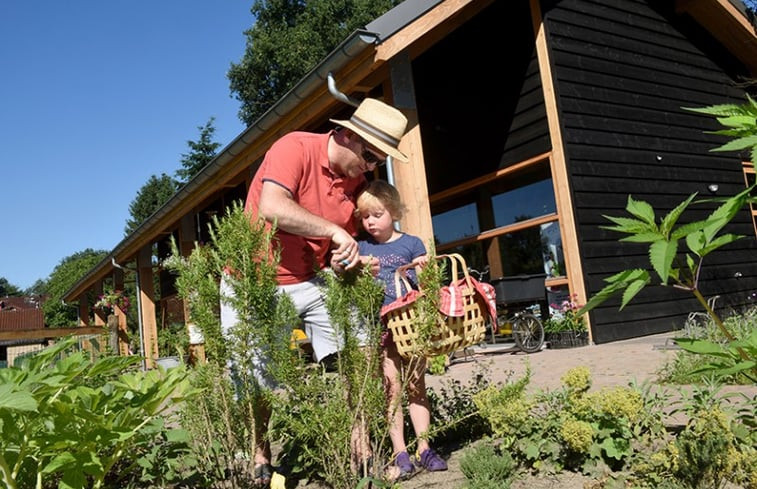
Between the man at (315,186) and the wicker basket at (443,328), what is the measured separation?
1.06 feet

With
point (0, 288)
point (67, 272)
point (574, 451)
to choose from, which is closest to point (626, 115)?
point (574, 451)

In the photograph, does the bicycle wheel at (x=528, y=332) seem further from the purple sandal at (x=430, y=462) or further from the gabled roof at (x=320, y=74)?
the purple sandal at (x=430, y=462)

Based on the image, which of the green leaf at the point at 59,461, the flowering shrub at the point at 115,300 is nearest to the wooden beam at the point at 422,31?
the green leaf at the point at 59,461

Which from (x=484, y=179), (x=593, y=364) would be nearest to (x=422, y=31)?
(x=484, y=179)

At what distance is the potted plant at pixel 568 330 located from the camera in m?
7.01

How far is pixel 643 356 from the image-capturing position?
5.12 meters

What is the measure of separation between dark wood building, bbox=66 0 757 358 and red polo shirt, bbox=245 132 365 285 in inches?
124

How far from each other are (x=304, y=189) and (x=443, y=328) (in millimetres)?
887

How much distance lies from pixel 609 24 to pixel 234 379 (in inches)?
319

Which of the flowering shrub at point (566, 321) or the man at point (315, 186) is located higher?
the man at point (315, 186)

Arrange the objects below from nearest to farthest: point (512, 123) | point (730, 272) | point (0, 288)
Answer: point (512, 123) < point (730, 272) < point (0, 288)

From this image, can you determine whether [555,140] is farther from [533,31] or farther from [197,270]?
[197,270]

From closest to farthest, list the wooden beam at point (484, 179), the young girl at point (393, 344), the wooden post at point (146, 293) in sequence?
the young girl at point (393, 344) < the wooden beam at point (484, 179) < the wooden post at point (146, 293)

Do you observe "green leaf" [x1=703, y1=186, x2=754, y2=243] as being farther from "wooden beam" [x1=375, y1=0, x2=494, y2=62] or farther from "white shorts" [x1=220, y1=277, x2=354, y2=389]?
"wooden beam" [x1=375, y1=0, x2=494, y2=62]
